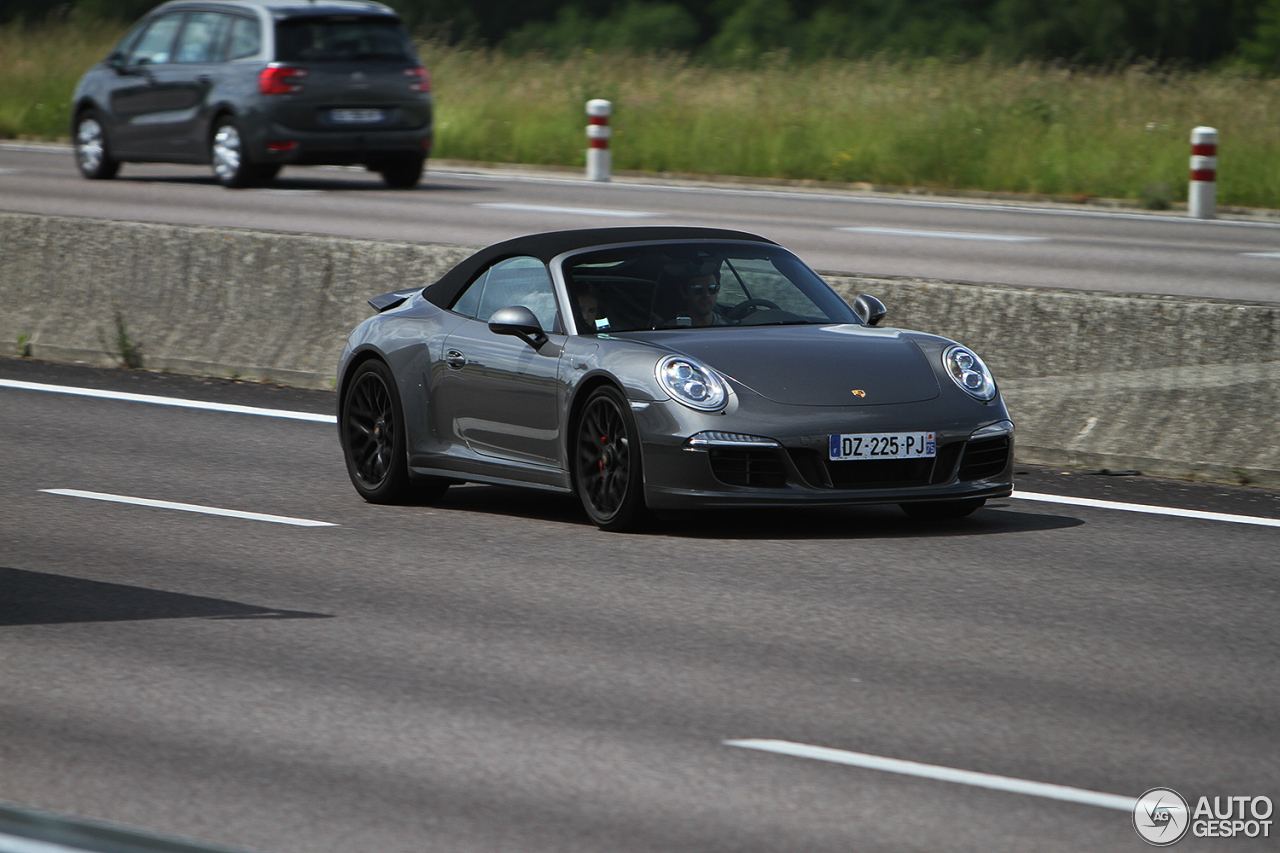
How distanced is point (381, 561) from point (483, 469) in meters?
1.27

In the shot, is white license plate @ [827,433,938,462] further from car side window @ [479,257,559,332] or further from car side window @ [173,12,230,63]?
car side window @ [173,12,230,63]

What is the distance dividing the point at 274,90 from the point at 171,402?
11.9 metres

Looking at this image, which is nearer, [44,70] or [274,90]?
[274,90]

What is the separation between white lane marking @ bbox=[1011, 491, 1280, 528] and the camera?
9.49 m

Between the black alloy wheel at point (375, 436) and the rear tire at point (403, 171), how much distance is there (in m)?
16.4

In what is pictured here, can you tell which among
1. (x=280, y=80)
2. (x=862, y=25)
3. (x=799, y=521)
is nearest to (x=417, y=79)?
(x=280, y=80)

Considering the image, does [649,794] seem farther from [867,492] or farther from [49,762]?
[867,492]

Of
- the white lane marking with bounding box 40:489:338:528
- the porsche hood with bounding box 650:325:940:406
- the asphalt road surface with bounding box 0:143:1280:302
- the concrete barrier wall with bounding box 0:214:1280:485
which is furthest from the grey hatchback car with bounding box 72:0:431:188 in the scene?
the porsche hood with bounding box 650:325:940:406

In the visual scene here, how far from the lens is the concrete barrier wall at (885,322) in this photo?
10.7 metres

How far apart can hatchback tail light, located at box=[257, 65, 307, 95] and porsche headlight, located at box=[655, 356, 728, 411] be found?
16988mm

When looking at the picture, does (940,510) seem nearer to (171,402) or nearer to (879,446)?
(879,446)

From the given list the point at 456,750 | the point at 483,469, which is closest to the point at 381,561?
the point at 483,469

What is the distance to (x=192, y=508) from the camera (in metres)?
9.78
